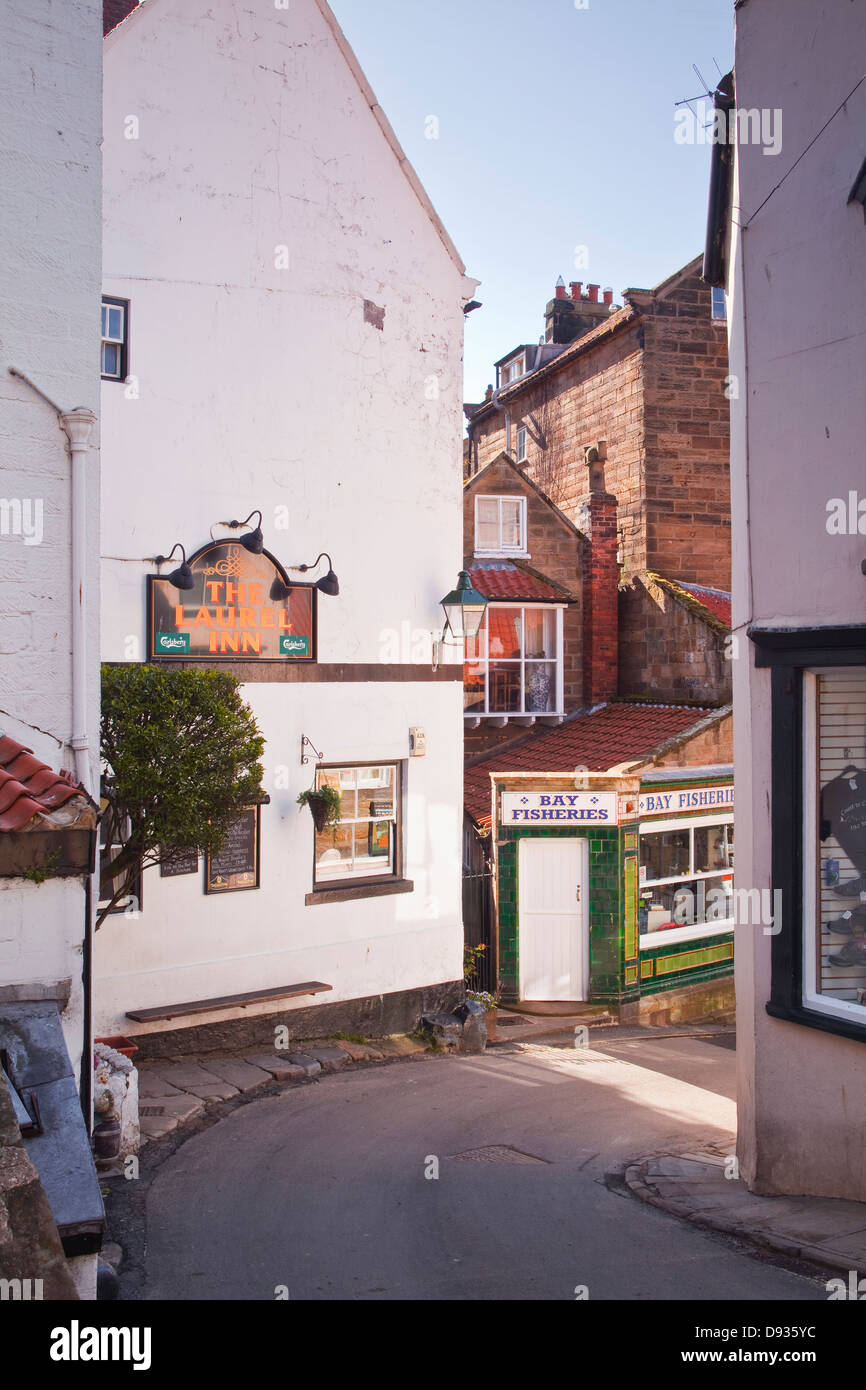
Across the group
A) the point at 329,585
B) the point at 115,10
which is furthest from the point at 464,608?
the point at 115,10

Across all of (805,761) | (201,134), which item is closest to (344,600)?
(201,134)

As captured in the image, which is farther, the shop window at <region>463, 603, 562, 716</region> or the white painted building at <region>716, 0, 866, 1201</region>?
the shop window at <region>463, 603, 562, 716</region>

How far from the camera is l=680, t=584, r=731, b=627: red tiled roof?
66.1 feet

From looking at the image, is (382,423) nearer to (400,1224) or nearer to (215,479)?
(215,479)

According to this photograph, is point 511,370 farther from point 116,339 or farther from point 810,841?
point 810,841

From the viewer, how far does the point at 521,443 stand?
89.2 feet

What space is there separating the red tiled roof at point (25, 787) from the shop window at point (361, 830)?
6.23 metres

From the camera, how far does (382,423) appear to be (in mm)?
13000

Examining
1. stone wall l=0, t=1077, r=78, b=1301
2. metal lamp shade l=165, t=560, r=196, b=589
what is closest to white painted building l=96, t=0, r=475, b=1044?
metal lamp shade l=165, t=560, r=196, b=589

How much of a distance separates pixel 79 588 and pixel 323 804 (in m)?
5.84

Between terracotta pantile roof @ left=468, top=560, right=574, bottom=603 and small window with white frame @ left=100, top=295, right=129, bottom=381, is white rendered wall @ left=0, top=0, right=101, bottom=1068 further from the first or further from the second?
terracotta pantile roof @ left=468, top=560, right=574, bottom=603

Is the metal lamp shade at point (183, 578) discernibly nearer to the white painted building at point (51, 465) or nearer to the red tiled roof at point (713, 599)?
the white painted building at point (51, 465)

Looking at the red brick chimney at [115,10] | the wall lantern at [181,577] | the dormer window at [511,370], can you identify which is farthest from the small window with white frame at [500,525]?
the wall lantern at [181,577]

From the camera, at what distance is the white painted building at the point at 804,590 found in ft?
25.0
